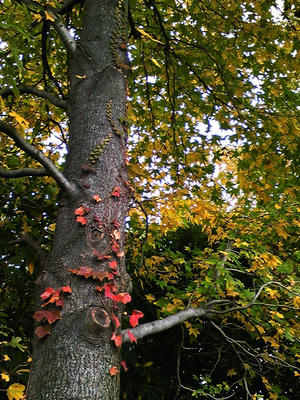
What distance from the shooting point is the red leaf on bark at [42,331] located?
1688 millimetres

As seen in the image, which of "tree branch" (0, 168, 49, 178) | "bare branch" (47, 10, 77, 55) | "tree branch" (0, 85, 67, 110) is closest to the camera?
"tree branch" (0, 168, 49, 178)

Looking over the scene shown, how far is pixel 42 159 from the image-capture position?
80.1 inches

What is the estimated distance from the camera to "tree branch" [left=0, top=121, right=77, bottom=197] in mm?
1949

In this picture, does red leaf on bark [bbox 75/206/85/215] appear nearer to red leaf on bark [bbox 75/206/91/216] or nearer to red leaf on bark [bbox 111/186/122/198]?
red leaf on bark [bbox 75/206/91/216]

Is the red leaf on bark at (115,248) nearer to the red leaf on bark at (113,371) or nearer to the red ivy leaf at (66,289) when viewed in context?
the red ivy leaf at (66,289)

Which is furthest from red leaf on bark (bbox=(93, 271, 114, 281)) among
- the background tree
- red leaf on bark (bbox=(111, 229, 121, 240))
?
red leaf on bark (bbox=(111, 229, 121, 240))

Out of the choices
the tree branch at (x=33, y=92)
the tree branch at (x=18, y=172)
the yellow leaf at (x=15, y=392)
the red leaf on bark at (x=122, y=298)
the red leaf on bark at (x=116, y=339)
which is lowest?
the yellow leaf at (x=15, y=392)

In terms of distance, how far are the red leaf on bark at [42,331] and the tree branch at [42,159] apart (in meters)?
0.72

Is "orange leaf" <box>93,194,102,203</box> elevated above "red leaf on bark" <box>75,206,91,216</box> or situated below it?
above

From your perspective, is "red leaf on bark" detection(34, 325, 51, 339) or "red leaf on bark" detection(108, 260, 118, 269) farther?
"red leaf on bark" detection(108, 260, 118, 269)

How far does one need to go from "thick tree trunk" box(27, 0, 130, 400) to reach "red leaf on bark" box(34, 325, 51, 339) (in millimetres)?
24

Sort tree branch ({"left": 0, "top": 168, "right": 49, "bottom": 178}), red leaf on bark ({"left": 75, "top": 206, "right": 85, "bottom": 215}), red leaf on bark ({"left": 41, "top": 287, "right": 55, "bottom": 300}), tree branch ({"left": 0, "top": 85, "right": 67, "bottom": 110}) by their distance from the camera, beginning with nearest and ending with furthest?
1. red leaf on bark ({"left": 41, "top": 287, "right": 55, "bottom": 300})
2. red leaf on bark ({"left": 75, "top": 206, "right": 85, "bottom": 215})
3. tree branch ({"left": 0, "top": 168, "right": 49, "bottom": 178})
4. tree branch ({"left": 0, "top": 85, "right": 67, "bottom": 110})

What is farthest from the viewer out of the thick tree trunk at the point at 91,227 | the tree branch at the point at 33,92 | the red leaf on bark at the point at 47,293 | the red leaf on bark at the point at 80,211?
the tree branch at the point at 33,92

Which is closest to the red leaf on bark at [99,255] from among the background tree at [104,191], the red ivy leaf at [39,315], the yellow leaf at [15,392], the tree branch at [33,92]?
the background tree at [104,191]
